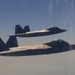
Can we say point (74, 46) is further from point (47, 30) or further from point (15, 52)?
point (15, 52)

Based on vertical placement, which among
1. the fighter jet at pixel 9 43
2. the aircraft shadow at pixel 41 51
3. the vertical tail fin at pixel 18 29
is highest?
the vertical tail fin at pixel 18 29

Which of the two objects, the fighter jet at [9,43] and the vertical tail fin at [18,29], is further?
the vertical tail fin at [18,29]

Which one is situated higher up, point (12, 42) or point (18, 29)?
point (18, 29)

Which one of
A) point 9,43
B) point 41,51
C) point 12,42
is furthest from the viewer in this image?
point 9,43

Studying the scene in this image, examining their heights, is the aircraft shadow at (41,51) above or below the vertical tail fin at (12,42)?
below

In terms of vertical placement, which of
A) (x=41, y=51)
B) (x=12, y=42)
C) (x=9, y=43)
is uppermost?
(x=12, y=42)

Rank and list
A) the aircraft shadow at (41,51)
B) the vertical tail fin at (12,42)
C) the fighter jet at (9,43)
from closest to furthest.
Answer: the aircraft shadow at (41,51)
the fighter jet at (9,43)
the vertical tail fin at (12,42)

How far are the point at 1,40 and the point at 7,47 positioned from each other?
193 inches

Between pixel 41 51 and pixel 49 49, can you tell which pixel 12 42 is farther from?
pixel 49 49

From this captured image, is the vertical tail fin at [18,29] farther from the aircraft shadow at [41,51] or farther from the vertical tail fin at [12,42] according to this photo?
the aircraft shadow at [41,51]

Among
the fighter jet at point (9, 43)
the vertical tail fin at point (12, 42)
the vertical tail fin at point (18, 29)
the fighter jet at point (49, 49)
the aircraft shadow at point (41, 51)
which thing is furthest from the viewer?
the vertical tail fin at point (18, 29)

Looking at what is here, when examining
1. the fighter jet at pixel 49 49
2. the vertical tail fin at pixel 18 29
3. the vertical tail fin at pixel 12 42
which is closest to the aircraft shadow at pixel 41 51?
the fighter jet at pixel 49 49

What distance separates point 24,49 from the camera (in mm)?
90250

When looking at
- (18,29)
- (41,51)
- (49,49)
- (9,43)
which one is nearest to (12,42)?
(9,43)
